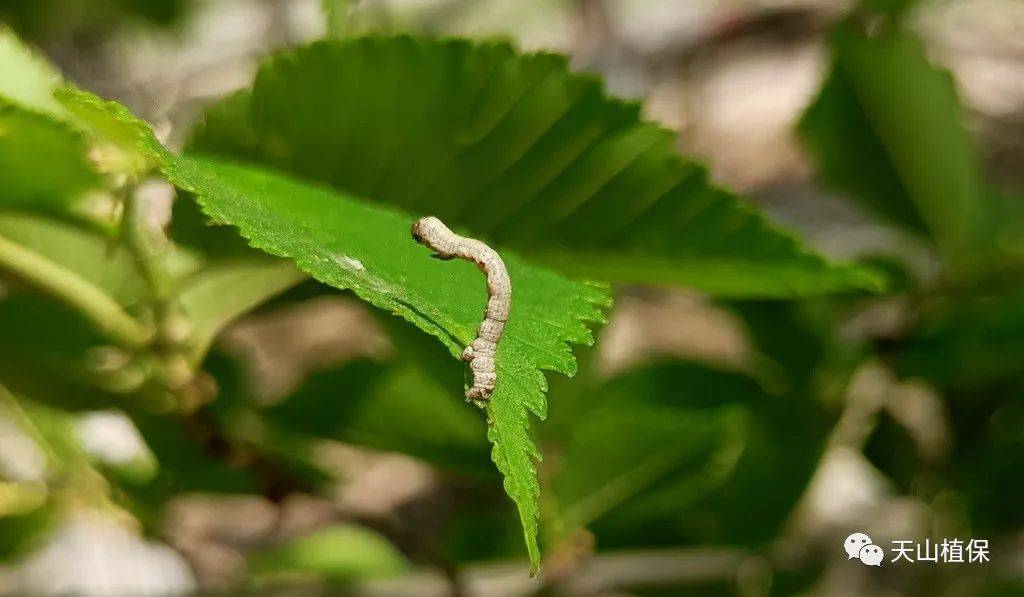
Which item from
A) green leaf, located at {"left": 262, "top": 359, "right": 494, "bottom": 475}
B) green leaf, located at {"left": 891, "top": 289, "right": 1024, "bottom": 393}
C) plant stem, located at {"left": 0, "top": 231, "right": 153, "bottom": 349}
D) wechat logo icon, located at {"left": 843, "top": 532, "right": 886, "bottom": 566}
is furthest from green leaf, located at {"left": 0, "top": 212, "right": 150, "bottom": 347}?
wechat logo icon, located at {"left": 843, "top": 532, "right": 886, "bottom": 566}

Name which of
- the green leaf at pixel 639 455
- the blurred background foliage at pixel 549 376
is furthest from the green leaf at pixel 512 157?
the green leaf at pixel 639 455

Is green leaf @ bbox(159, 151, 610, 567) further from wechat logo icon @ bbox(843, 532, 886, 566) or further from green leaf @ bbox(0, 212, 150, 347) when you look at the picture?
wechat logo icon @ bbox(843, 532, 886, 566)

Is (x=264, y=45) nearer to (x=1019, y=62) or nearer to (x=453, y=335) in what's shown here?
(x=1019, y=62)

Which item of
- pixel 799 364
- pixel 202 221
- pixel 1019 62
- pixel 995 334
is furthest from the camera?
pixel 1019 62

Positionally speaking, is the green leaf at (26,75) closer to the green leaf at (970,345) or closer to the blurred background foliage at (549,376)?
the blurred background foliage at (549,376)

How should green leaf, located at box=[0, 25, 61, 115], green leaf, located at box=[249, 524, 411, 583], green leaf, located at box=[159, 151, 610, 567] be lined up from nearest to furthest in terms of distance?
1. green leaf, located at box=[159, 151, 610, 567]
2. green leaf, located at box=[0, 25, 61, 115]
3. green leaf, located at box=[249, 524, 411, 583]

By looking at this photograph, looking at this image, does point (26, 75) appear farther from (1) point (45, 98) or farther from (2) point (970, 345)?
(2) point (970, 345)

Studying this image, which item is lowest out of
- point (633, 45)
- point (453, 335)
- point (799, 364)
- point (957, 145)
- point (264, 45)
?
point (453, 335)

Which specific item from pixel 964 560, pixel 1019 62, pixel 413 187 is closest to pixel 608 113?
pixel 413 187
